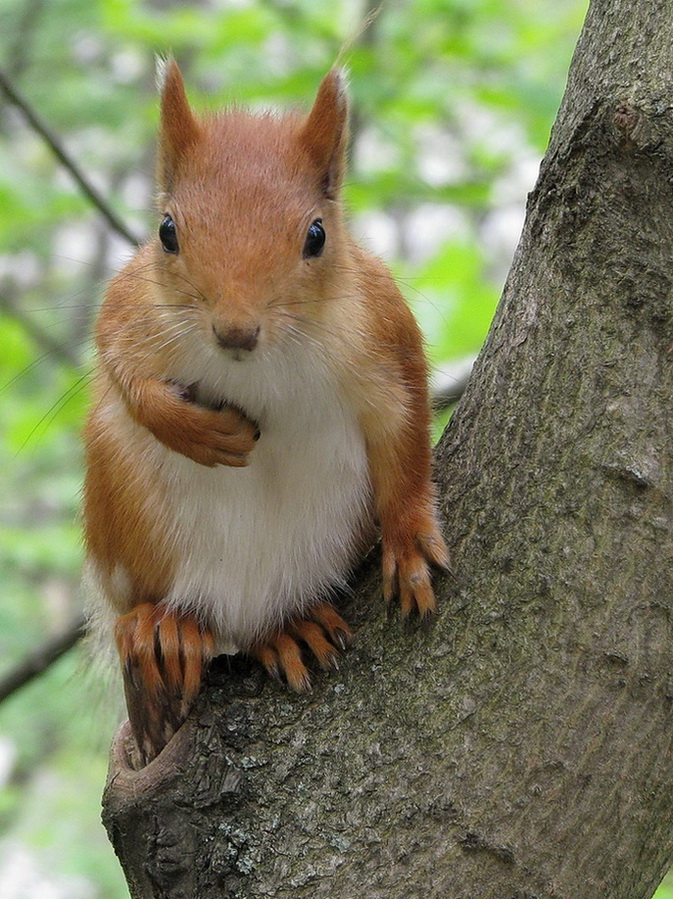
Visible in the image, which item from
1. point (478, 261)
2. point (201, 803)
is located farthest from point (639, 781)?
point (478, 261)

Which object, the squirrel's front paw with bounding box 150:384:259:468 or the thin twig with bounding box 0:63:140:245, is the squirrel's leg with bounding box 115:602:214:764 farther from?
the thin twig with bounding box 0:63:140:245

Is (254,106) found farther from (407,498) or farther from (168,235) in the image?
(407,498)

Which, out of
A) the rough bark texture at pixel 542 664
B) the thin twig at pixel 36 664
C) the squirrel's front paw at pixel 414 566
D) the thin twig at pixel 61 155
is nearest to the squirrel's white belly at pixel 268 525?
the squirrel's front paw at pixel 414 566

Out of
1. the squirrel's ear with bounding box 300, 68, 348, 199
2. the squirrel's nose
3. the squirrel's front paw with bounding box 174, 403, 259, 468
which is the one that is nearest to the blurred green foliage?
the squirrel's ear with bounding box 300, 68, 348, 199

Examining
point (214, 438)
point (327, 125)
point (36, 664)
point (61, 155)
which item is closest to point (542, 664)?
point (214, 438)

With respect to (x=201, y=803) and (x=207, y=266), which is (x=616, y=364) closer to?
(x=207, y=266)

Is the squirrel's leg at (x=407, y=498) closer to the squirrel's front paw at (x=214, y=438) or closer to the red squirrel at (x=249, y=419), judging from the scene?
the red squirrel at (x=249, y=419)
